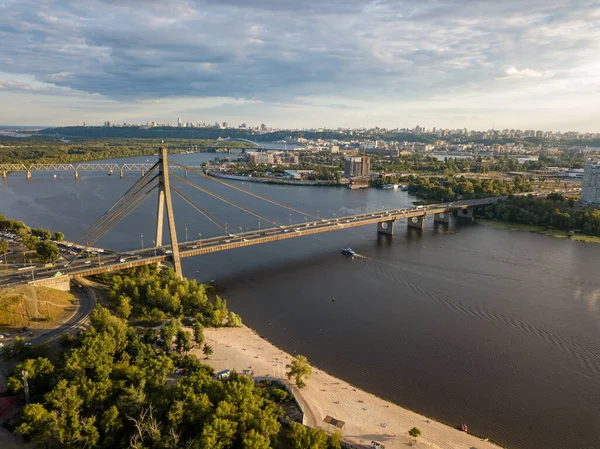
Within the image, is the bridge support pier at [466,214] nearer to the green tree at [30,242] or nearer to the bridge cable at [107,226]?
the bridge cable at [107,226]

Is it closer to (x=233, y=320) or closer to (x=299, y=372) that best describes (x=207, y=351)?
(x=233, y=320)

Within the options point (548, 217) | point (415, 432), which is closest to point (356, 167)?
point (548, 217)

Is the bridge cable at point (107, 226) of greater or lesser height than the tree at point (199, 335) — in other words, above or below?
above

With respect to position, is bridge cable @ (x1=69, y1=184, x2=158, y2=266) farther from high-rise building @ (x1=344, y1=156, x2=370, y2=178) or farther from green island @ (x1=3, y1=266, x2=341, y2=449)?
high-rise building @ (x1=344, y1=156, x2=370, y2=178)

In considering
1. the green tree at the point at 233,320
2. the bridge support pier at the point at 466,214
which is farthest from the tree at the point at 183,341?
the bridge support pier at the point at 466,214

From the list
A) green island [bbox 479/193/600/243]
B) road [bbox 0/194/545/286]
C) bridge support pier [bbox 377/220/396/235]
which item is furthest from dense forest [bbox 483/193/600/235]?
road [bbox 0/194/545/286]

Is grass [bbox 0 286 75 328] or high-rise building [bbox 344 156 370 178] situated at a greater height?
high-rise building [bbox 344 156 370 178]

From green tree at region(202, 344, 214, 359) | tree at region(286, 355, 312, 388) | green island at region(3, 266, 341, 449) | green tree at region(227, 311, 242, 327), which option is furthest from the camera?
green tree at region(227, 311, 242, 327)
